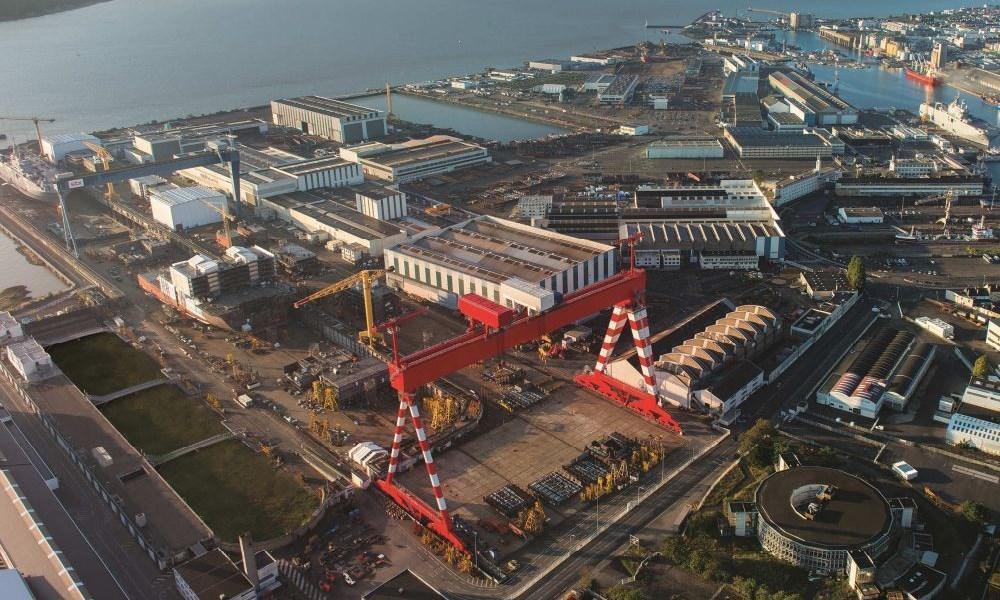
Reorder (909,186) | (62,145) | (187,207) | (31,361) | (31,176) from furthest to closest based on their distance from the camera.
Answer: (62,145) → (31,176) → (909,186) → (187,207) → (31,361)

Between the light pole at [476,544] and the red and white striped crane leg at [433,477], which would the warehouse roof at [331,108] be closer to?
the red and white striped crane leg at [433,477]

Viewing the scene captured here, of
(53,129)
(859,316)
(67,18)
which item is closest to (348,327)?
(859,316)

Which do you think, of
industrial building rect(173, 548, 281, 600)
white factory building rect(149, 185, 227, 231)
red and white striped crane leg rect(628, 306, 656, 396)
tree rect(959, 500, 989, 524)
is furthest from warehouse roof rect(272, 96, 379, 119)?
tree rect(959, 500, 989, 524)

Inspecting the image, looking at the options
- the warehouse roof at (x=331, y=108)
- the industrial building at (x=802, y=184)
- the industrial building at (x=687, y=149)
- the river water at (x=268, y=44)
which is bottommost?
the industrial building at (x=802, y=184)

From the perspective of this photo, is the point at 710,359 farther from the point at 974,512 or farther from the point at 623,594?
the point at 623,594

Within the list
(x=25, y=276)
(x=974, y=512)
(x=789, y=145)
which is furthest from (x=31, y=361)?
(x=789, y=145)

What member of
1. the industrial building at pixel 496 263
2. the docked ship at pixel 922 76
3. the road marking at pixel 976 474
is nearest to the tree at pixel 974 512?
the road marking at pixel 976 474
